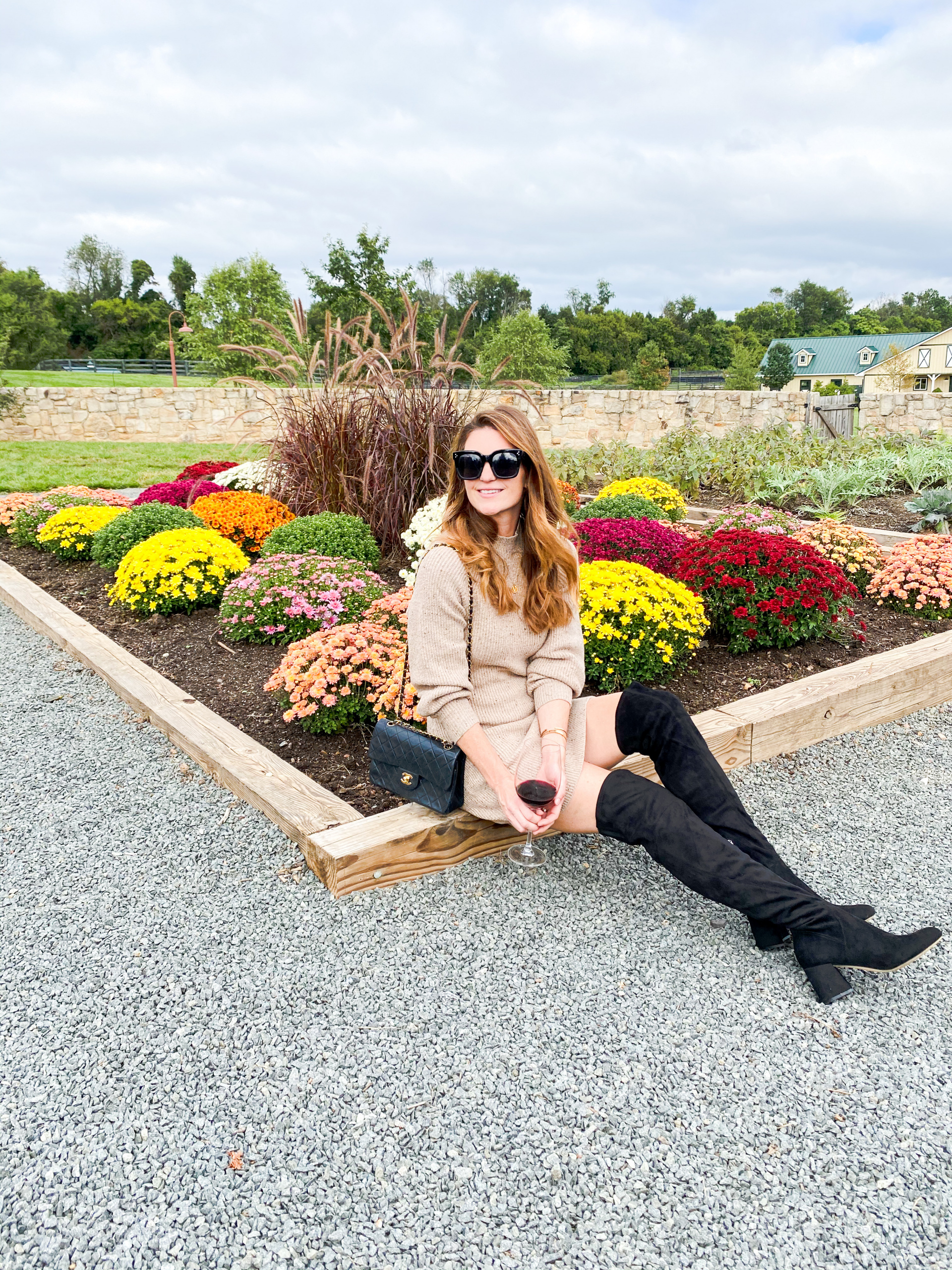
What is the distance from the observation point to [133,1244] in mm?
1364

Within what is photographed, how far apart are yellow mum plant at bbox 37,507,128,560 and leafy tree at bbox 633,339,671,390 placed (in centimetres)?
4632

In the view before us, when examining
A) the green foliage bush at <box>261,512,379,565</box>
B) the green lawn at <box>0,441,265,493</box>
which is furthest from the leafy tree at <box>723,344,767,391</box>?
the green foliage bush at <box>261,512,379,565</box>

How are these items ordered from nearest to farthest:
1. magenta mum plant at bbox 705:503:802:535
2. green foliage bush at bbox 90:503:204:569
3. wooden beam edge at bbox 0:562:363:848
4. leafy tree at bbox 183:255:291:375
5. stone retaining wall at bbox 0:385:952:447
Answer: wooden beam edge at bbox 0:562:363:848, magenta mum plant at bbox 705:503:802:535, green foliage bush at bbox 90:503:204:569, stone retaining wall at bbox 0:385:952:447, leafy tree at bbox 183:255:291:375

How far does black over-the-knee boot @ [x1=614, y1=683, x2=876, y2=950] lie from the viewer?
2148 millimetres

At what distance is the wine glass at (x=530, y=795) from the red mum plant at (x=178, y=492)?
5.06 m

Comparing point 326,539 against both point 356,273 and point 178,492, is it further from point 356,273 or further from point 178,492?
point 356,273

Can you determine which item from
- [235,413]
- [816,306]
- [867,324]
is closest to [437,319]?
[235,413]

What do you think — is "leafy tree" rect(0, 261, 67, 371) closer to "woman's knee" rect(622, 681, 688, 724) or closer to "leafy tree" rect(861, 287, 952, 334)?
"woman's knee" rect(622, 681, 688, 724)

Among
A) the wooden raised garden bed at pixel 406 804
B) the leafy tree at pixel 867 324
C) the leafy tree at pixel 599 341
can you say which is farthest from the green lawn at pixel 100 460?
the leafy tree at pixel 867 324

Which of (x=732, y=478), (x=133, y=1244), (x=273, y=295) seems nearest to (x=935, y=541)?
(x=732, y=478)

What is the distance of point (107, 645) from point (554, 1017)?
3254 mm

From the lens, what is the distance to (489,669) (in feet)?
7.77

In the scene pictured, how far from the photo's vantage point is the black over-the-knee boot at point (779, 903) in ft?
6.43

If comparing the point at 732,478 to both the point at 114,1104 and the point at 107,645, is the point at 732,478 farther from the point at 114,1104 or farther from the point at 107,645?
the point at 114,1104
